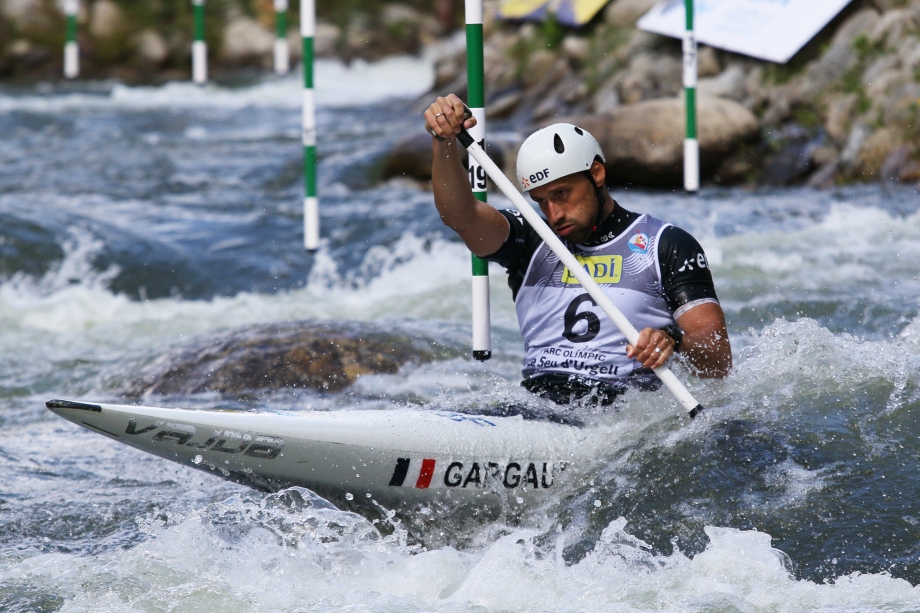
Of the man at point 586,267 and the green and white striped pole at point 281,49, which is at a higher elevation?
the green and white striped pole at point 281,49

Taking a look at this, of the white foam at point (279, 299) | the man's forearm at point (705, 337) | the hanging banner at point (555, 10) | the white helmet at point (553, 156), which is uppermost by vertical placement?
the hanging banner at point (555, 10)

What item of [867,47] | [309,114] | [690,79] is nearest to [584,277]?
[309,114]

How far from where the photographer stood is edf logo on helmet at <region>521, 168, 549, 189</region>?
356cm

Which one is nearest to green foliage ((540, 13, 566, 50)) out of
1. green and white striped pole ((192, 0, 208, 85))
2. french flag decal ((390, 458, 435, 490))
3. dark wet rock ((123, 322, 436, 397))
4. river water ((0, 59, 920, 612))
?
river water ((0, 59, 920, 612))

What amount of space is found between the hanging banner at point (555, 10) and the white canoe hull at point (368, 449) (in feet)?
32.1

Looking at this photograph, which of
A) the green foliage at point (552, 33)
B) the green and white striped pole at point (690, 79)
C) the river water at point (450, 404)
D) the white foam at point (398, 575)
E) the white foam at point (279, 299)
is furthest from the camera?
the green foliage at point (552, 33)

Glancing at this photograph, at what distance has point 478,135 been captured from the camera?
4.12 meters

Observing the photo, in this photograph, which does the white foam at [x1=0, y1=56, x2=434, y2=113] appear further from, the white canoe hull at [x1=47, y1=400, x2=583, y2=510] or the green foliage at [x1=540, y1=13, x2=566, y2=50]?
the white canoe hull at [x1=47, y1=400, x2=583, y2=510]

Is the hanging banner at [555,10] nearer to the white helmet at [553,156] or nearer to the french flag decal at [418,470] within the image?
the white helmet at [553,156]

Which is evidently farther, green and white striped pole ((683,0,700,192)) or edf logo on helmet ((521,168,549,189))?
green and white striped pole ((683,0,700,192))

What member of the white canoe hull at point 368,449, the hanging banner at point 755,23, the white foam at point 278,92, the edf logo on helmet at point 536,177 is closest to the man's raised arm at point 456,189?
the edf logo on helmet at point 536,177

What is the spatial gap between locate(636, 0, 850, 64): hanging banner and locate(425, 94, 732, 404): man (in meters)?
7.08

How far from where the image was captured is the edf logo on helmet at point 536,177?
3.56m

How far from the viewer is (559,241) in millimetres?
3514
